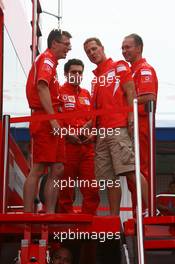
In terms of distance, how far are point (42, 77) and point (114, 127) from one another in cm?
67

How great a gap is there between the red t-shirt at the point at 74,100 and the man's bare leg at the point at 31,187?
1064mm

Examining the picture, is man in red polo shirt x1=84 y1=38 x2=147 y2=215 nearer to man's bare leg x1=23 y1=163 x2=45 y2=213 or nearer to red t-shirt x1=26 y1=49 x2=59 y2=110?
red t-shirt x1=26 y1=49 x2=59 y2=110

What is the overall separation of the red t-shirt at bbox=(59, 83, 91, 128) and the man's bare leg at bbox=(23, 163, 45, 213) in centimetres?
106

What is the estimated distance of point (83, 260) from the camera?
5609mm

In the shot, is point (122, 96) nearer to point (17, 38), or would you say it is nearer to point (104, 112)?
point (104, 112)

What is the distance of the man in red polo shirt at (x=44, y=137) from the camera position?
5.18 meters

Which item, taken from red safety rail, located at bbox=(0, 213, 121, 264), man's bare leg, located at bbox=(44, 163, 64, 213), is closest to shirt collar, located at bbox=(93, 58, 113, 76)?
man's bare leg, located at bbox=(44, 163, 64, 213)

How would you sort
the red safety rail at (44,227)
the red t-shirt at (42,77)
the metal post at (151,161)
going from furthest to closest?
the red t-shirt at (42,77) → the metal post at (151,161) → the red safety rail at (44,227)

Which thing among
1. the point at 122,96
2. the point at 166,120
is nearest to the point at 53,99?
the point at 122,96

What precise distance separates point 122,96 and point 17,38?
133 cm

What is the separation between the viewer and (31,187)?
16.9ft

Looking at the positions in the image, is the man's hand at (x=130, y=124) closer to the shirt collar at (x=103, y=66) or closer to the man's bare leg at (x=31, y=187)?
the shirt collar at (x=103, y=66)

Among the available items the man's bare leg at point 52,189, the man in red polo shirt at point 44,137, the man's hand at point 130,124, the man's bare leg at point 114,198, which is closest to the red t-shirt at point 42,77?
the man in red polo shirt at point 44,137

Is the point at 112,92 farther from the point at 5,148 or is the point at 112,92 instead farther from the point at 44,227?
the point at 44,227
